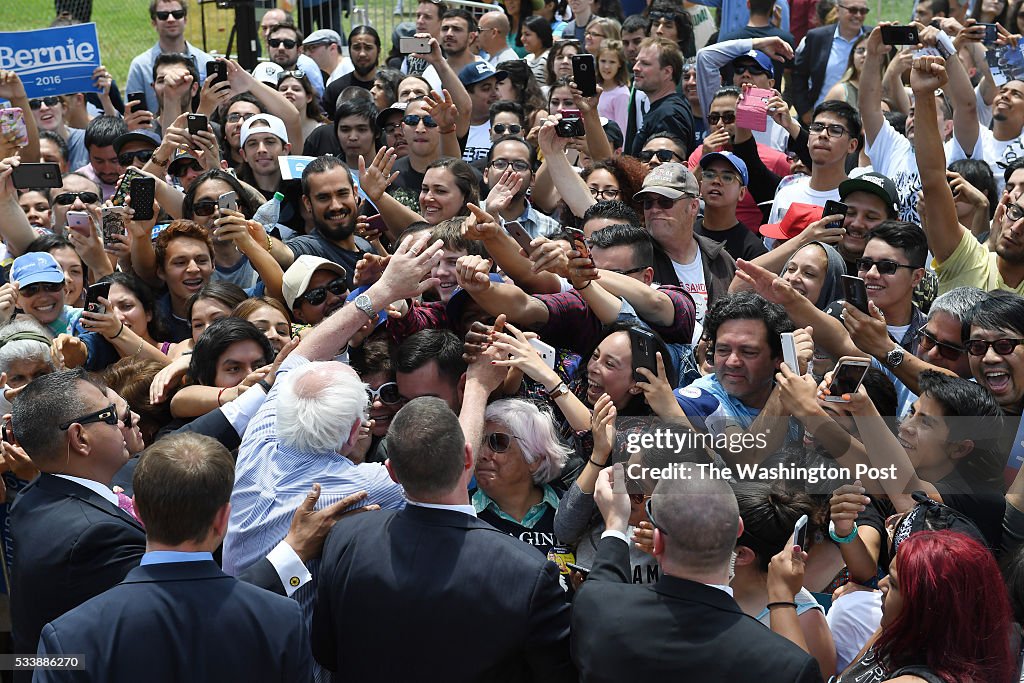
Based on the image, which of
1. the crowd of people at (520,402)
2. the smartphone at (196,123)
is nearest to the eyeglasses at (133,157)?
the crowd of people at (520,402)

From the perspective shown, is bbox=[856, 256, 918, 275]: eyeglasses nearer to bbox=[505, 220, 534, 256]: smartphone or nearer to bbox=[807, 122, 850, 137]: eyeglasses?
bbox=[505, 220, 534, 256]: smartphone

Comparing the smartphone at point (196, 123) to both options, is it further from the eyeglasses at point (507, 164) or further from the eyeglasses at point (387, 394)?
the eyeglasses at point (387, 394)

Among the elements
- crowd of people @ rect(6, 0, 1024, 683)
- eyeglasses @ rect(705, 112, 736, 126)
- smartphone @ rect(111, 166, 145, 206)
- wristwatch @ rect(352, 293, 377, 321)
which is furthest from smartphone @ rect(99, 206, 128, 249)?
eyeglasses @ rect(705, 112, 736, 126)

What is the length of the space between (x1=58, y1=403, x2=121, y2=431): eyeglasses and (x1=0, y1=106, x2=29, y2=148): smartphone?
411 centimetres

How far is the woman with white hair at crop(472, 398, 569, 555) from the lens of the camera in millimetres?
3816

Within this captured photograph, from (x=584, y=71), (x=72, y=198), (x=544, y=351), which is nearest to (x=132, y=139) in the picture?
(x=72, y=198)

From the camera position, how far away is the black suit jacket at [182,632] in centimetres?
256

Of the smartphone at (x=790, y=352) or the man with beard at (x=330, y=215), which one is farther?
the man with beard at (x=330, y=215)

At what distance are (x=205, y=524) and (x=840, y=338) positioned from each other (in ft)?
8.92

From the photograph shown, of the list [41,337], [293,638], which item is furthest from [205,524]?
[41,337]

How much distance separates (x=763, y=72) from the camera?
7977 mm

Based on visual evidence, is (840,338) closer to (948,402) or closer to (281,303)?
(948,402)

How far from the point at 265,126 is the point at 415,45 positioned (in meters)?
1.12

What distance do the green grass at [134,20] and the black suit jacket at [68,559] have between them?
956 centimetres
